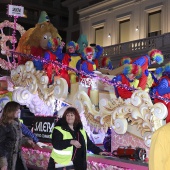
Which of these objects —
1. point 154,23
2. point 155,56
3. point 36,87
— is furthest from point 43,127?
point 154,23

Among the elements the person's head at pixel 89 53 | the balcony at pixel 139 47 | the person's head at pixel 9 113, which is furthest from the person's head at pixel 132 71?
the balcony at pixel 139 47

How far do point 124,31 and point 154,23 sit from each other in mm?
2507

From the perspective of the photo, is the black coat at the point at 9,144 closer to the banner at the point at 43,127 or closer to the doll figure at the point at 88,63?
the banner at the point at 43,127

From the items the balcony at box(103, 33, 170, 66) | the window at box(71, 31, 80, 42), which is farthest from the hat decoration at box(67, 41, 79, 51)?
the window at box(71, 31, 80, 42)

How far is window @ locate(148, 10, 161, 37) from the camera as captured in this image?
21375 mm

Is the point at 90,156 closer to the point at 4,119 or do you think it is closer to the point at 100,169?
the point at 100,169

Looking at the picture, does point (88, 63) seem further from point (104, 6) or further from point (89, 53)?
point (104, 6)

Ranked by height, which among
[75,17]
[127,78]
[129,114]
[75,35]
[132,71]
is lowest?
[129,114]

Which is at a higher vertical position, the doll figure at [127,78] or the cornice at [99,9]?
the cornice at [99,9]

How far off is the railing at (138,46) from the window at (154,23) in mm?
799

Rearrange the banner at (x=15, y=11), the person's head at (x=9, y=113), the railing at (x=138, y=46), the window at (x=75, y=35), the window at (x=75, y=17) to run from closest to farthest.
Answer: the person's head at (x=9, y=113) → the banner at (x=15, y=11) → the railing at (x=138, y=46) → the window at (x=75, y=17) → the window at (x=75, y=35)

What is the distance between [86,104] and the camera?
638 cm

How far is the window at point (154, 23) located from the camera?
70.1 ft

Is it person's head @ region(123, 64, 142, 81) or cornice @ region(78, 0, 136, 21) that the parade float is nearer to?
person's head @ region(123, 64, 142, 81)
